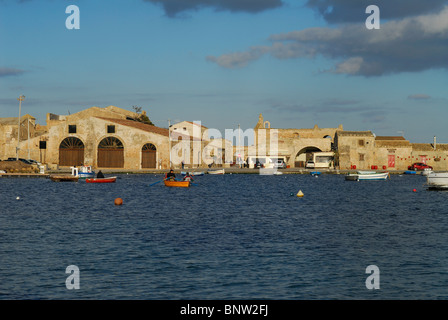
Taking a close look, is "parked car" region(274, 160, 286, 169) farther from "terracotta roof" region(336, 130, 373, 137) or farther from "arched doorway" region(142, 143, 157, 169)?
"arched doorway" region(142, 143, 157, 169)

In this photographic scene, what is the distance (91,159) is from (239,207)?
183 feet

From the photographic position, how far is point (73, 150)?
98062 millimetres

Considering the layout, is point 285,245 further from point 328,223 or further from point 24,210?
point 24,210

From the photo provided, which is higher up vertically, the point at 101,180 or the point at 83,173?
the point at 83,173

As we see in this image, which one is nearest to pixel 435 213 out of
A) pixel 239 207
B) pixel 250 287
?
pixel 239 207

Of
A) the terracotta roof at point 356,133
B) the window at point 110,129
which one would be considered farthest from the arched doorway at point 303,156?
the window at point 110,129

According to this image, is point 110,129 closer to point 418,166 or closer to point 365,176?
point 365,176

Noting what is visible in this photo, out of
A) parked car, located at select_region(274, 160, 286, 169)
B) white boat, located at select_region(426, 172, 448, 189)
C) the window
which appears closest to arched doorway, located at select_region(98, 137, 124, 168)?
the window

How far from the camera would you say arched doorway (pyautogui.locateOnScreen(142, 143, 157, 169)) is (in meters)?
97.6

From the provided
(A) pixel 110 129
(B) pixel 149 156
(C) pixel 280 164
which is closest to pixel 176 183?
(B) pixel 149 156

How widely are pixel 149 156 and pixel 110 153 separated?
6673mm

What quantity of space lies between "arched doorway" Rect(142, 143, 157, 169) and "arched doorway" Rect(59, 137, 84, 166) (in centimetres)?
1071

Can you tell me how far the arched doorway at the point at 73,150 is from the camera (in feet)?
320

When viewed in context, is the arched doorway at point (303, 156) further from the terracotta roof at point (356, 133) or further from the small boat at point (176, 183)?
the small boat at point (176, 183)
